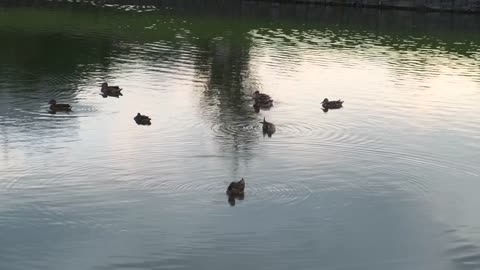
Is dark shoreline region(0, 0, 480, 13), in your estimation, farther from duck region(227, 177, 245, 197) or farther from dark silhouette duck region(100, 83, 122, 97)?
duck region(227, 177, 245, 197)

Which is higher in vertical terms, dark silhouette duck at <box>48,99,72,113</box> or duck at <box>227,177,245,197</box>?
dark silhouette duck at <box>48,99,72,113</box>

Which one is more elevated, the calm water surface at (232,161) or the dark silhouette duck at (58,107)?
the dark silhouette duck at (58,107)

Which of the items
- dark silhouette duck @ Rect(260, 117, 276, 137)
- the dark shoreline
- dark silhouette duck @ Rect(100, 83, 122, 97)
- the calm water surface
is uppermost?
the dark shoreline

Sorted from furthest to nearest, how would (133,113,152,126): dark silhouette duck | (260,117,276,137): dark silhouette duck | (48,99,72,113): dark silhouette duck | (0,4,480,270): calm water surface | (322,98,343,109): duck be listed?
(322,98,343,109): duck → (48,99,72,113): dark silhouette duck → (133,113,152,126): dark silhouette duck → (260,117,276,137): dark silhouette duck → (0,4,480,270): calm water surface

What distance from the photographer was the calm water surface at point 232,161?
12.8m

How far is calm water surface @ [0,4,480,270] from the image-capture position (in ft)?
41.9

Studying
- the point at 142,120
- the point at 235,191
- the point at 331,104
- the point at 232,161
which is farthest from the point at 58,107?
the point at 235,191

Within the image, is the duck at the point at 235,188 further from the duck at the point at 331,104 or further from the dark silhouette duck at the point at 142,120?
the duck at the point at 331,104

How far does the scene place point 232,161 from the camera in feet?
57.0


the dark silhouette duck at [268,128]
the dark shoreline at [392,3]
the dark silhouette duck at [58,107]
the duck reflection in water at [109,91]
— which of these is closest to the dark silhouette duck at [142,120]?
the dark silhouette duck at [58,107]

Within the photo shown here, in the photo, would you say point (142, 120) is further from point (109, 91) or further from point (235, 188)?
point (235, 188)

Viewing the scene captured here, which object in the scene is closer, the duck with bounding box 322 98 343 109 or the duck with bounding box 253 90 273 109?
the duck with bounding box 253 90 273 109

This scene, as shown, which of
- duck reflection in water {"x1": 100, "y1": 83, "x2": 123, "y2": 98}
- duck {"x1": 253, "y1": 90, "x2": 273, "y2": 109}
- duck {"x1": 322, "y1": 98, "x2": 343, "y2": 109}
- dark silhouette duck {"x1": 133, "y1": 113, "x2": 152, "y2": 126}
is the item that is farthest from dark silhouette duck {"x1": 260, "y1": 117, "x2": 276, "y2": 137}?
duck reflection in water {"x1": 100, "y1": 83, "x2": 123, "y2": 98}

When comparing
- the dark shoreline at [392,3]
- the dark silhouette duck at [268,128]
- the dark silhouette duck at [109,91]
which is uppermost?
the dark shoreline at [392,3]
